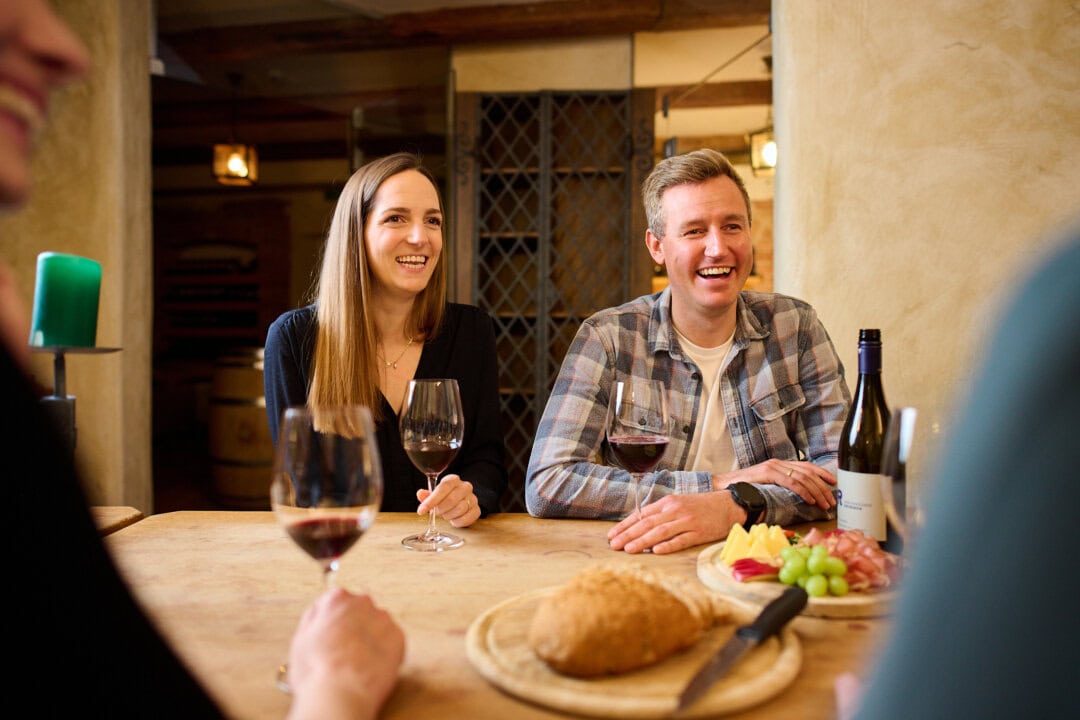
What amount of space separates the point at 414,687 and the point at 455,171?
4100 millimetres

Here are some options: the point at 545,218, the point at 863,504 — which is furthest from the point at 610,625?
the point at 545,218

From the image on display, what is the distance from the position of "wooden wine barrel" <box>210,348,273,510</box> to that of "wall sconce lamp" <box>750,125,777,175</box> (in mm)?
3300

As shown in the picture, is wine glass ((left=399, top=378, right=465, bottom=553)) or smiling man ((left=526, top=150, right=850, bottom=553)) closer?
wine glass ((left=399, top=378, right=465, bottom=553))

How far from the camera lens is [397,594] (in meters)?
1.01

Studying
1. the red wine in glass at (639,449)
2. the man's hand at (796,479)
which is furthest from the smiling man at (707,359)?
the red wine in glass at (639,449)

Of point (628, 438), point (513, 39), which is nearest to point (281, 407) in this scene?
point (628, 438)

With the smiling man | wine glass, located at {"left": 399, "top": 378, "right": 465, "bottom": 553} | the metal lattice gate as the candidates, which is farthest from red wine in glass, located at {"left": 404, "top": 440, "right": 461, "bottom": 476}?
the metal lattice gate

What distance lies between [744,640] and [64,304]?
156cm

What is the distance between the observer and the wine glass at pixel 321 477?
73 cm

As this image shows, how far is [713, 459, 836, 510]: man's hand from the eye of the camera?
1.46m

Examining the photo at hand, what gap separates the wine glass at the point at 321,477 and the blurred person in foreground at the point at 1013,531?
0.56 m

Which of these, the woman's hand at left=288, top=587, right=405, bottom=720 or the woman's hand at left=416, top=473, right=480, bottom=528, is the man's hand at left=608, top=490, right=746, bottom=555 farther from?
the woman's hand at left=288, top=587, right=405, bottom=720

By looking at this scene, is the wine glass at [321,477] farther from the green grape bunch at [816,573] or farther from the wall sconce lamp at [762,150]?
the wall sconce lamp at [762,150]

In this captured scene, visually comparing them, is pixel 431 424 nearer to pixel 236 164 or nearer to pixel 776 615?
pixel 776 615
